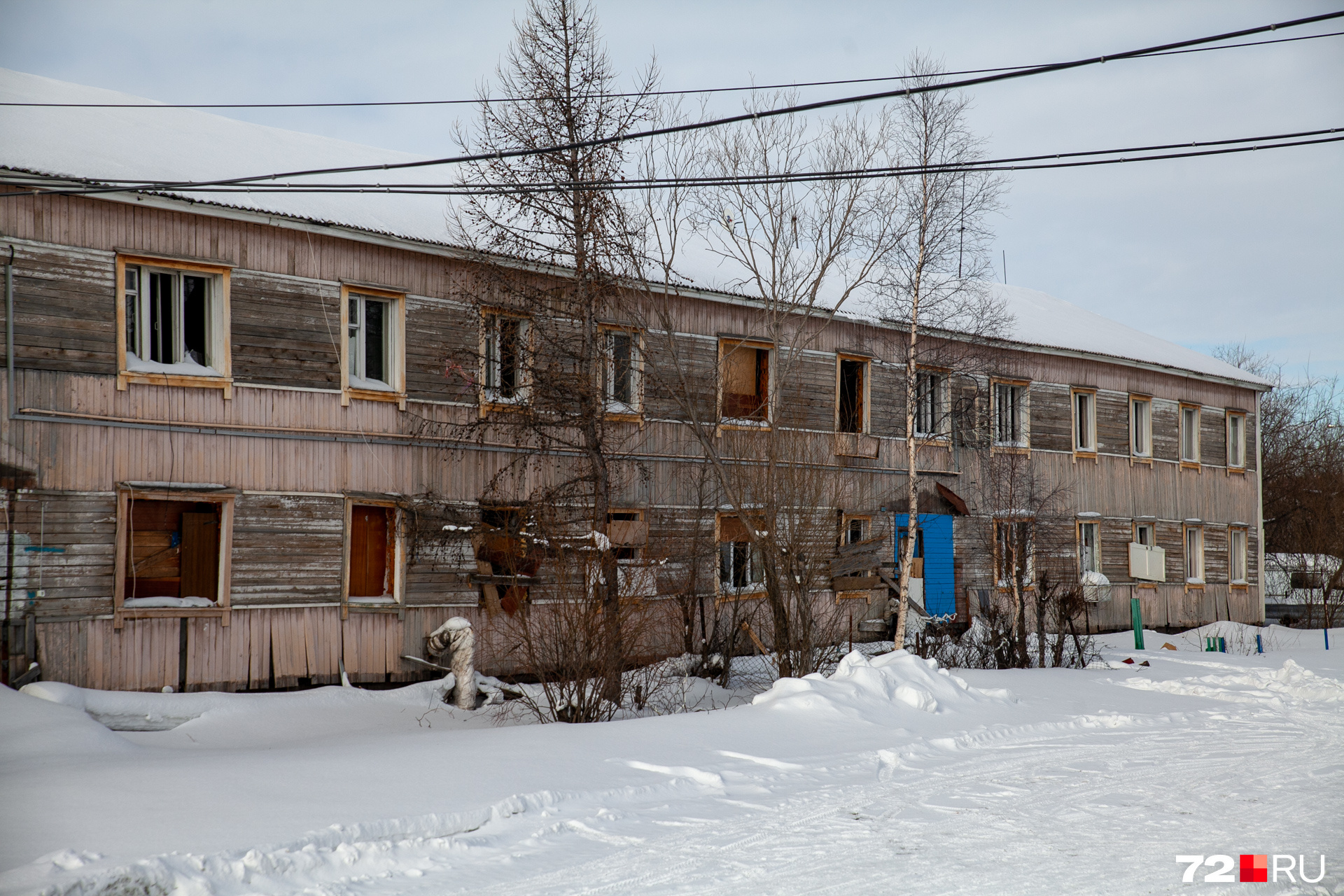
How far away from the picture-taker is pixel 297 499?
15453 mm

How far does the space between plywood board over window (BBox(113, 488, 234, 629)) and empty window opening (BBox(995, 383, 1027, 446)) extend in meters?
18.0

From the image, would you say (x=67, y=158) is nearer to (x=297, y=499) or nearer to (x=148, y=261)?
(x=148, y=261)

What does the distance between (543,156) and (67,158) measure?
6508 millimetres

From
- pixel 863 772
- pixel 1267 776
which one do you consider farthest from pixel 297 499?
pixel 1267 776

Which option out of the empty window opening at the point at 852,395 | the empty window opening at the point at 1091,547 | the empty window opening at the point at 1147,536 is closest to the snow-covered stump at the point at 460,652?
the empty window opening at the point at 852,395

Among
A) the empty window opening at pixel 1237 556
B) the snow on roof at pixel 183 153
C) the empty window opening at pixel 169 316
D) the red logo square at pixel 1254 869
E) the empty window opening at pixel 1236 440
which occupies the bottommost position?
the red logo square at pixel 1254 869

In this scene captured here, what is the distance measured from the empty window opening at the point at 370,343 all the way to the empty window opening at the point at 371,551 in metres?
1.98

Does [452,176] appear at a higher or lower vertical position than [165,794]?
higher

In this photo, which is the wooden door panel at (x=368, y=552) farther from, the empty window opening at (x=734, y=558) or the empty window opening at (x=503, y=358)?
the empty window opening at (x=734, y=558)

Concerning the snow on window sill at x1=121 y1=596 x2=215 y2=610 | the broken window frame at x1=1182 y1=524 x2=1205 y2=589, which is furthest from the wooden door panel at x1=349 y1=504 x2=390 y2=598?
the broken window frame at x1=1182 y1=524 x2=1205 y2=589

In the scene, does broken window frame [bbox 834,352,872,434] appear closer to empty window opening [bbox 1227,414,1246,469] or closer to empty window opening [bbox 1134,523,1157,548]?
empty window opening [bbox 1134,523,1157,548]

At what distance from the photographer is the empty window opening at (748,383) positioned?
21.1 m

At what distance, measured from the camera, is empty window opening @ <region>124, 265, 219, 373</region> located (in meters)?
14.3

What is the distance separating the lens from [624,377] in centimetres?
1939
